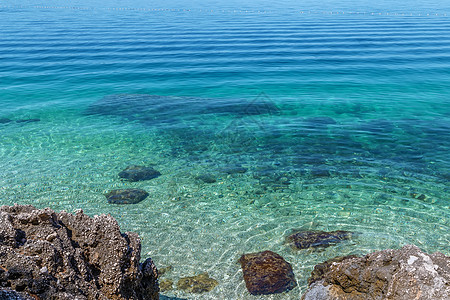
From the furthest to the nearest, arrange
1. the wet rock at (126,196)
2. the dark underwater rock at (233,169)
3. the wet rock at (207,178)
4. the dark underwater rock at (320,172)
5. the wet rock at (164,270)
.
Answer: the dark underwater rock at (233,169), the dark underwater rock at (320,172), the wet rock at (207,178), the wet rock at (126,196), the wet rock at (164,270)

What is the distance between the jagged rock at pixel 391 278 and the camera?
16.4 ft

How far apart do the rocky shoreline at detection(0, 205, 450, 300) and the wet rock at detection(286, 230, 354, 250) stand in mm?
2979

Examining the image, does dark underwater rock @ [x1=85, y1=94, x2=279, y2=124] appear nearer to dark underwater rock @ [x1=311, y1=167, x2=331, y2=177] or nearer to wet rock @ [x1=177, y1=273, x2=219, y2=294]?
dark underwater rock @ [x1=311, y1=167, x2=331, y2=177]

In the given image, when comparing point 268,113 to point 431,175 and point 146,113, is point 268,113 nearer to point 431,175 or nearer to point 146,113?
point 146,113

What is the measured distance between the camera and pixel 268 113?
21766 mm

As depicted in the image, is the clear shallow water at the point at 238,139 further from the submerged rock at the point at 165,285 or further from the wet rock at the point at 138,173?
the wet rock at the point at 138,173

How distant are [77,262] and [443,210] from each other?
10.4m

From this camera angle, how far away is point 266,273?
8.65 metres

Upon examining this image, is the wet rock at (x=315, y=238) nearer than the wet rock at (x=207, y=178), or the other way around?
the wet rock at (x=315, y=238)

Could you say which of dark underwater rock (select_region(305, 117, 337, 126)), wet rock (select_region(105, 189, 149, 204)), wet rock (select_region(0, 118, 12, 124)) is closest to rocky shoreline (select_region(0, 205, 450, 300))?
wet rock (select_region(105, 189, 149, 204))

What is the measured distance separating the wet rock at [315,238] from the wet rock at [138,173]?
6.05m

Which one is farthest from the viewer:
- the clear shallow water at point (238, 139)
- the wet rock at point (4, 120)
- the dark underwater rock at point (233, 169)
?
the wet rock at point (4, 120)

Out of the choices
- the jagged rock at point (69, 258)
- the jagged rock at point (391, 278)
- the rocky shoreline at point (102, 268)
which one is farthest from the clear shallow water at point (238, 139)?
the jagged rock at point (69, 258)

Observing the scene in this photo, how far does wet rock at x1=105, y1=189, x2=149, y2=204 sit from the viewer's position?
12.2 m
